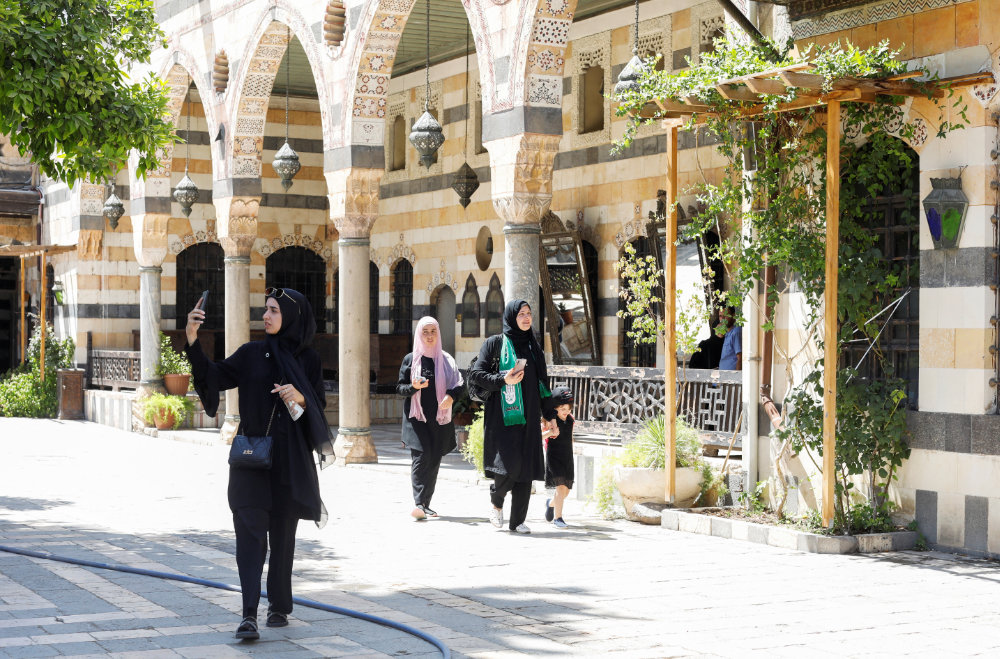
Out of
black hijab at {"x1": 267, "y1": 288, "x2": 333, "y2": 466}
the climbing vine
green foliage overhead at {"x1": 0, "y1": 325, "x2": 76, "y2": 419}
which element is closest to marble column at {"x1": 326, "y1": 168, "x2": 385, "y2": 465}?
the climbing vine

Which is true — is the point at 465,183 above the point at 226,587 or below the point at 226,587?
above

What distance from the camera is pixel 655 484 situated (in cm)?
1002

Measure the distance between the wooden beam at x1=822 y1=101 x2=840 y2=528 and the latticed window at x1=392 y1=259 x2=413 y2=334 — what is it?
12.4m

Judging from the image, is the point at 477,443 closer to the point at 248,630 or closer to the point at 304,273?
the point at 248,630

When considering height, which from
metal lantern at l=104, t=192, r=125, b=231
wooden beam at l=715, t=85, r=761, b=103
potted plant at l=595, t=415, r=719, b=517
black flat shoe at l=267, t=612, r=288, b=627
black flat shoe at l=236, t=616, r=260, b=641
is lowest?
black flat shoe at l=267, t=612, r=288, b=627

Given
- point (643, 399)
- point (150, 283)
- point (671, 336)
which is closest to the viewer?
point (671, 336)

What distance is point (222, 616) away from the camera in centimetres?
638

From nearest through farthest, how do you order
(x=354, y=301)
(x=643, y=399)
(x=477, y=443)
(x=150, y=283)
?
(x=643, y=399) → (x=477, y=443) → (x=354, y=301) → (x=150, y=283)

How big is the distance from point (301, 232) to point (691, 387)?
13.4m

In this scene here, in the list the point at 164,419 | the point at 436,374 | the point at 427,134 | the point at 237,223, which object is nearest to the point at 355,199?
the point at 427,134

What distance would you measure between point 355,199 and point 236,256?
10.8 feet

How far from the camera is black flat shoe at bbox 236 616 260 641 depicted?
18.9 feet

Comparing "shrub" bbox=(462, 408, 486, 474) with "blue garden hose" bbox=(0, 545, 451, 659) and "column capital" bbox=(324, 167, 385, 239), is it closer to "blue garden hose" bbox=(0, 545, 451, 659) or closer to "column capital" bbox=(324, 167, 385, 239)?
"column capital" bbox=(324, 167, 385, 239)

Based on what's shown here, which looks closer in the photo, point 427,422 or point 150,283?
point 427,422
